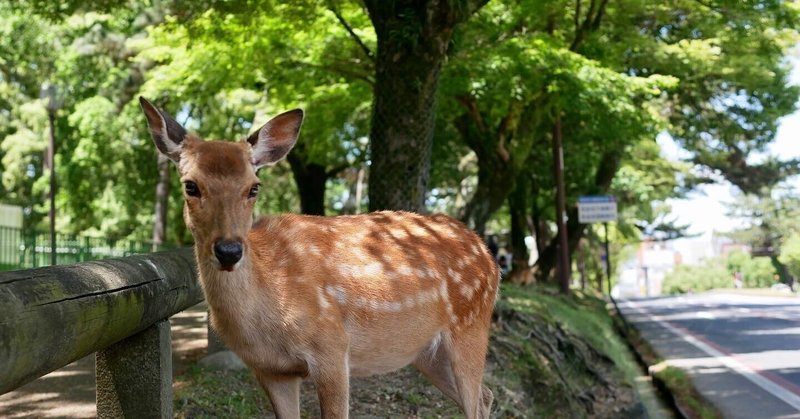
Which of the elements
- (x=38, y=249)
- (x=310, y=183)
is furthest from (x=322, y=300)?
(x=310, y=183)

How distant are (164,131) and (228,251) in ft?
2.88

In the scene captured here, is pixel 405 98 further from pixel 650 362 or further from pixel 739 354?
pixel 739 354

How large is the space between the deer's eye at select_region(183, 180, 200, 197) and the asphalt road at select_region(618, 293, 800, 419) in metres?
8.41

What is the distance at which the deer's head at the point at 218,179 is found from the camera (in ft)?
13.2

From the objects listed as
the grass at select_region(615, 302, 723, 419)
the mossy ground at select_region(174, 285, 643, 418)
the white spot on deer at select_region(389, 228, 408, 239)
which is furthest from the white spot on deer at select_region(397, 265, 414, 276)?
the grass at select_region(615, 302, 723, 419)

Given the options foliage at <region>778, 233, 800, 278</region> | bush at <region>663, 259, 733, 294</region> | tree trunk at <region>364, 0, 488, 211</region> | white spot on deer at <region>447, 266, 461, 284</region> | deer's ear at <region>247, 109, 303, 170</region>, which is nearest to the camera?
deer's ear at <region>247, 109, 303, 170</region>

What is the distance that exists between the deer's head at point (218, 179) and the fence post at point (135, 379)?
69 centimetres

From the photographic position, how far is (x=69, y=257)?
20344 millimetres

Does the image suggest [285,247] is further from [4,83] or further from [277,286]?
[4,83]

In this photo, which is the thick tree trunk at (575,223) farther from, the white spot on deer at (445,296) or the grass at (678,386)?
the white spot on deer at (445,296)

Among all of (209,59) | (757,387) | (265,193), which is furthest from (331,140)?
(265,193)

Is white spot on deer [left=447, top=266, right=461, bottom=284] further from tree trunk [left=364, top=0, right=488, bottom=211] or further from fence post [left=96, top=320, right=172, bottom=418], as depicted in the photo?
tree trunk [left=364, top=0, right=488, bottom=211]

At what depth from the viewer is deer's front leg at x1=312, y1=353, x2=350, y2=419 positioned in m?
4.45

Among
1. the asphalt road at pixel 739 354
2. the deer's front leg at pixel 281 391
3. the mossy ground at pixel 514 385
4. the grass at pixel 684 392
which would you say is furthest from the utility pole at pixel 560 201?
the deer's front leg at pixel 281 391
